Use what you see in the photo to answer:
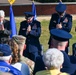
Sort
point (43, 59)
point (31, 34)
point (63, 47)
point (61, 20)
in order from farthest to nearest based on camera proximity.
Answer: point (61, 20) → point (31, 34) → point (63, 47) → point (43, 59)

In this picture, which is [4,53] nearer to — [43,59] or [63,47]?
[43,59]

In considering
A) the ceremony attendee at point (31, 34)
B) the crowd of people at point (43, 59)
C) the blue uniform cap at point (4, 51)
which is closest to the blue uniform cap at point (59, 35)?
the crowd of people at point (43, 59)

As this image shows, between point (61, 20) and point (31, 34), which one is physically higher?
point (61, 20)

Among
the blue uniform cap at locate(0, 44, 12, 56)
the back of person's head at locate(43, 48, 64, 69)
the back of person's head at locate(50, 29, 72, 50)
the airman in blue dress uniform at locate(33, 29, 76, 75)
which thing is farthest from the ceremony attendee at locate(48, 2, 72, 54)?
the blue uniform cap at locate(0, 44, 12, 56)

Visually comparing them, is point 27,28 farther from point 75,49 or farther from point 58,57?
point 58,57

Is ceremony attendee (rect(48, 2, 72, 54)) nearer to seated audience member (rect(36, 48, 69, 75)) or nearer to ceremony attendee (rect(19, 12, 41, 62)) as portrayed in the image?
ceremony attendee (rect(19, 12, 41, 62))

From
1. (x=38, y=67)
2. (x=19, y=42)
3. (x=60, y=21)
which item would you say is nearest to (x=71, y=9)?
(x=60, y=21)

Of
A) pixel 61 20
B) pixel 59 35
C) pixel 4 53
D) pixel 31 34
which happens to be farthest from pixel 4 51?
pixel 61 20

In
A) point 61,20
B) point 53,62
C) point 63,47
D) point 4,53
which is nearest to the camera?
point 4,53

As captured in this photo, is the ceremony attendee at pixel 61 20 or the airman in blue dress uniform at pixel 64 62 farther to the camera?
the ceremony attendee at pixel 61 20

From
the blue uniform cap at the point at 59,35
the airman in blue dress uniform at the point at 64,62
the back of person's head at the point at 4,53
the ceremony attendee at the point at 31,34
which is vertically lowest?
the ceremony attendee at the point at 31,34

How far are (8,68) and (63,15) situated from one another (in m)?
5.64

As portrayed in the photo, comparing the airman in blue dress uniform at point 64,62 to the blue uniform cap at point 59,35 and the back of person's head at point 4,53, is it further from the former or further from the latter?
the back of person's head at point 4,53

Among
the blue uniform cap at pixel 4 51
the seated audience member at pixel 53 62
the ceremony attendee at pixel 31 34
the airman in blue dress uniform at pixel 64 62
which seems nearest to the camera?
the blue uniform cap at pixel 4 51
